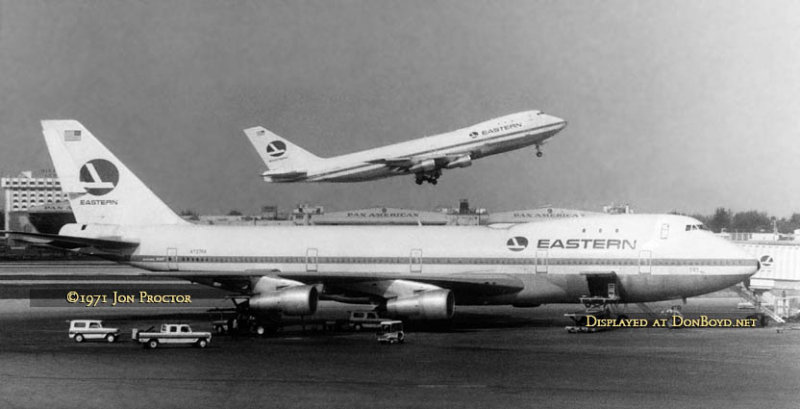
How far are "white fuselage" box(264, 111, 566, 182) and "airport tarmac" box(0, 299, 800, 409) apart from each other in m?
19.4

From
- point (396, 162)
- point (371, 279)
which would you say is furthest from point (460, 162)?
point (371, 279)

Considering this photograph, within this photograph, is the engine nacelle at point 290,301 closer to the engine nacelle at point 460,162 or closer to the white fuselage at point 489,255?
the white fuselage at point 489,255

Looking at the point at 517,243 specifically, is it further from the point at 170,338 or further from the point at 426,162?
the point at 426,162

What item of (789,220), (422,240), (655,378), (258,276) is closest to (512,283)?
(422,240)

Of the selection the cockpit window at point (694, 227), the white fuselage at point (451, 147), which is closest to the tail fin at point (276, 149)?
the white fuselage at point (451, 147)

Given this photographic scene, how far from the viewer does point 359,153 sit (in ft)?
185

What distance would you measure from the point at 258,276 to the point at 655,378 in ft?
60.4

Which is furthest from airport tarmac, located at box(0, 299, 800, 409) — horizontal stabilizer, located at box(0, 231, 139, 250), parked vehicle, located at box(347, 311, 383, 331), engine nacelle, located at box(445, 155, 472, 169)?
engine nacelle, located at box(445, 155, 472, 169)

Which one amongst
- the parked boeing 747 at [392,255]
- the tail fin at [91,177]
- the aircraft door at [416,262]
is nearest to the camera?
the parked boeing 747 at [392,255]

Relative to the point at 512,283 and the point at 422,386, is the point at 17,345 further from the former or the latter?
the point at 512,283

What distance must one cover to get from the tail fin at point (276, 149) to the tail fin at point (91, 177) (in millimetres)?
13455

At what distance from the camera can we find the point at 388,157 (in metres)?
57.1

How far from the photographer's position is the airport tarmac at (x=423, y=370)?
21547mm

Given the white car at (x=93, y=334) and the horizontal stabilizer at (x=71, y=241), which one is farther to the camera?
the horizontal stabilizer at (x=71, y=241)
